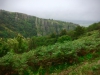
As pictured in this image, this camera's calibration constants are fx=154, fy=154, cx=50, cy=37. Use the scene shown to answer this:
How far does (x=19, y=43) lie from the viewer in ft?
225

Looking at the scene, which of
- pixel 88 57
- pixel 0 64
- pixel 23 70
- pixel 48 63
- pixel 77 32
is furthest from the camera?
pixel 77 32

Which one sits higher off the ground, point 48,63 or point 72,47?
point 72,47

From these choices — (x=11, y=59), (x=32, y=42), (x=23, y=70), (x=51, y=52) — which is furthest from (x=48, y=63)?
(x=32, y=42)

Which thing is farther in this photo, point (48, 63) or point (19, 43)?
point (19, 43)

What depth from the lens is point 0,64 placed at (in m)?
10.5

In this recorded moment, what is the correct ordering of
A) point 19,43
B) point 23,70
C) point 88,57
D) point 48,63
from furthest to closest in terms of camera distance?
1. point 19,43
2. point 88,57
3. point 48,63
4. point 23,70

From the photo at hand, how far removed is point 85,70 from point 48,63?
445 cm

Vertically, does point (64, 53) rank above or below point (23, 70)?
above

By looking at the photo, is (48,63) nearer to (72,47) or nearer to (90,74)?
(72,47)

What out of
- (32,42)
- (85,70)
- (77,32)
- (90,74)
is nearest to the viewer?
(90,74)

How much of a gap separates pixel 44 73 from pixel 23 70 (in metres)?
1.57

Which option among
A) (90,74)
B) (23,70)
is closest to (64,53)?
(23,70)

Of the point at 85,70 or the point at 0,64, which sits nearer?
the point at 85,70

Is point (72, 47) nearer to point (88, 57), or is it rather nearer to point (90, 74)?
point (88, 57)
